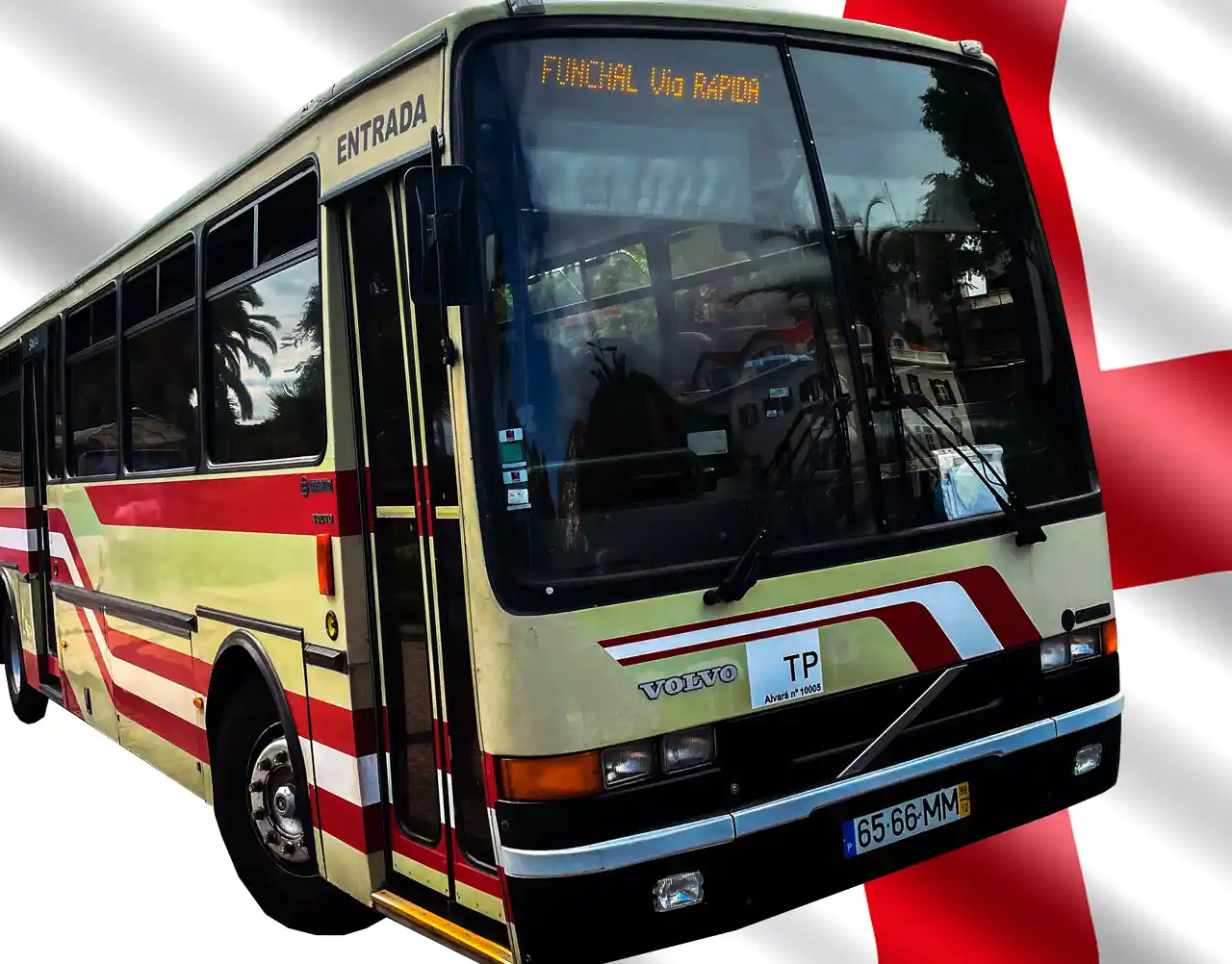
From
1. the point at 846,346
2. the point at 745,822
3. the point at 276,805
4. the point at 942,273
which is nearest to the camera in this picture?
the point at 745,822

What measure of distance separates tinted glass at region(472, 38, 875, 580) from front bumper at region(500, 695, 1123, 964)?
2.61ft

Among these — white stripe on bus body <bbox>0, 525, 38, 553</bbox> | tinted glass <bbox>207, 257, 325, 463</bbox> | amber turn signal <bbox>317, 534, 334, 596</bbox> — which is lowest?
amber turn signal <bbox>317, 534, 334, 596</bbox>

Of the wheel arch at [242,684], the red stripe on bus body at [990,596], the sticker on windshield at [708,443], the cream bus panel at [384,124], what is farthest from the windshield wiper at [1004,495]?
the wheel arch at [242,684]

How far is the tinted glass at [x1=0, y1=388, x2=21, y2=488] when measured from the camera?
356 inches

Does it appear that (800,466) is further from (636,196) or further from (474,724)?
(474,724)

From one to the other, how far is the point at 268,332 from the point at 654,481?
210cm

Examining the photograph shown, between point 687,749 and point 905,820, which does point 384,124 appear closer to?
point 687,749

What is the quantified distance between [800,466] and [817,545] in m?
0.25

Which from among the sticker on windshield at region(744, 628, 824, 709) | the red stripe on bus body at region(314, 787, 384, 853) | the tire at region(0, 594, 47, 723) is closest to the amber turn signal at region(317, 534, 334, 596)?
the red stripe on bus body at region(314, 787, 384, 853)

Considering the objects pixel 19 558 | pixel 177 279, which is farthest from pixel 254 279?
pixel 19 558

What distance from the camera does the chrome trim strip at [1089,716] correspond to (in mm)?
4113

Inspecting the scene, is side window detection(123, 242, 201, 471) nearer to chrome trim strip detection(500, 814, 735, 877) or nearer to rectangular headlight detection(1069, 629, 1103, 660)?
chrome trim strip detection(500, 814, 735, 877)

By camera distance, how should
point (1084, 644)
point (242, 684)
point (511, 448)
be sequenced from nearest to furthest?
point (511, 448) < point (1084, 644) < point (242, 684)

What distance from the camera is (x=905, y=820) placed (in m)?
3.77
